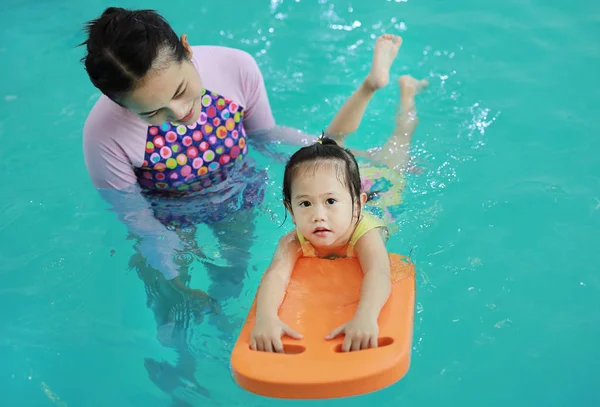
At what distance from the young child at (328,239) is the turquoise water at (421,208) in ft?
1.57

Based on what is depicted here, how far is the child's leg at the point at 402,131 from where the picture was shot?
9.46 ft

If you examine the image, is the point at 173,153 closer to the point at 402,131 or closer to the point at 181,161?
the point at 181,161

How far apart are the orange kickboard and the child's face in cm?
12

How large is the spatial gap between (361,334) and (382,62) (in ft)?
4.87

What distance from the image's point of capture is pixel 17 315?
8.79 feet

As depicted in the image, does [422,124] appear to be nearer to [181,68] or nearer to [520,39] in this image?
[520,39]

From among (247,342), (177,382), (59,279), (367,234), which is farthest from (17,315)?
(367,234)

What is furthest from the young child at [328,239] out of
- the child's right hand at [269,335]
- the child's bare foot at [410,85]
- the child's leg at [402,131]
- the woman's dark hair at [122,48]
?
the child's bare foot at [410,85]

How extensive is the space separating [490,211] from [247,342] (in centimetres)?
143

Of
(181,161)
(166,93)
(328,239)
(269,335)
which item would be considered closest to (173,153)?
(181,161)

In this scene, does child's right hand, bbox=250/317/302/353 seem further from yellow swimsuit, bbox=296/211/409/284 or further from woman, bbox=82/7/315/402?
woman, bbox=82/7/315/402

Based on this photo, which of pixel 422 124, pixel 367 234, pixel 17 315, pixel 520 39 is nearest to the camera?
pixel 367 234

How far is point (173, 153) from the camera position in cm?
233

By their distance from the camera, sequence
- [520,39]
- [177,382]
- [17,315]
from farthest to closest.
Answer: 1. [520,39]
2. [17,315]
3. [177,382]
